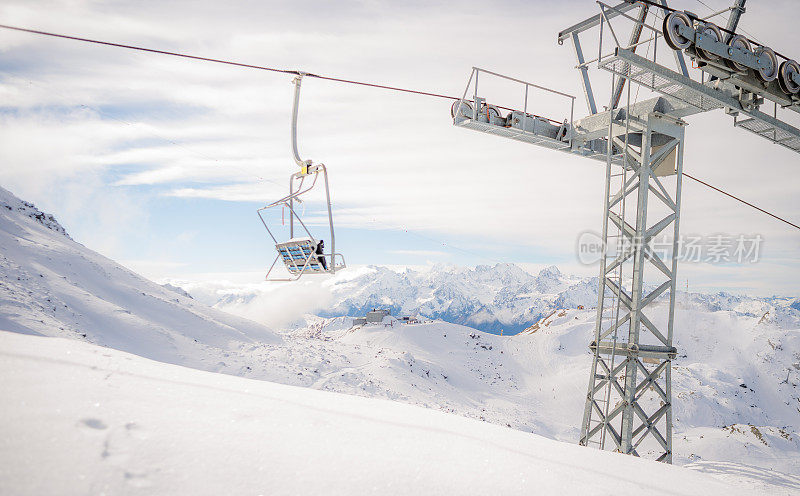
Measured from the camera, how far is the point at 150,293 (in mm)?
23656

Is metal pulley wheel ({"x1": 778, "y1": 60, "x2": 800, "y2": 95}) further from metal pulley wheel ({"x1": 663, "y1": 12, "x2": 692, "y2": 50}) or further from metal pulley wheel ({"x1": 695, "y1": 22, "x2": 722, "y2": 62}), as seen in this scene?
metal pulley wheel ({"x1": 663, "y1": 12, "x2": 692, "y2": 50})

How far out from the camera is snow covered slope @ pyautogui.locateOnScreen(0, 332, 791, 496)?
2.53m

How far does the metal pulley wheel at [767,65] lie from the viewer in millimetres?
9430

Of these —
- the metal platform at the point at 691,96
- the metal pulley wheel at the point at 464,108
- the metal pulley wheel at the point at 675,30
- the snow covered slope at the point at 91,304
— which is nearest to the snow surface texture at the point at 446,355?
the snow covered slope at the point at 91,304

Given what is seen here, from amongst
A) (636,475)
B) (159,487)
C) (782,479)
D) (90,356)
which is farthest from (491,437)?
(782,479)

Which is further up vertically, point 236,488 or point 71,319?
point 236,488

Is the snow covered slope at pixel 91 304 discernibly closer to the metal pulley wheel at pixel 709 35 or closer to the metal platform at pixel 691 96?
the metal platform at pixel 691 96

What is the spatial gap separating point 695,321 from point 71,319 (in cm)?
3727

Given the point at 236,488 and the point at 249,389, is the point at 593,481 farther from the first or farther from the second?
the point at 249,389

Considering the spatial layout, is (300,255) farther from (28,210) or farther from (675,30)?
(28,210)

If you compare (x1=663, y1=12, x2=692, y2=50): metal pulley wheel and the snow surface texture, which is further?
the snow surface texture

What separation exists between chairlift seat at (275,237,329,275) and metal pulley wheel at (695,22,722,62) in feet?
27.1

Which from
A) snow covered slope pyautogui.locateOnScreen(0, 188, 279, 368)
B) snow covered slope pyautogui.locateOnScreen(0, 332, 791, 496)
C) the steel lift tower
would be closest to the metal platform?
the steel lift tower

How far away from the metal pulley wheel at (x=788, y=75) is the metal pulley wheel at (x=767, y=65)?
36 centimetres
